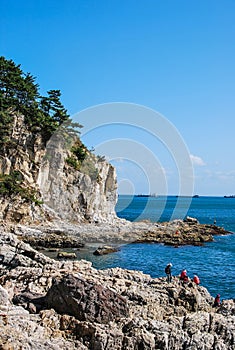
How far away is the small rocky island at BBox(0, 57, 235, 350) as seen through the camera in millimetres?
15734

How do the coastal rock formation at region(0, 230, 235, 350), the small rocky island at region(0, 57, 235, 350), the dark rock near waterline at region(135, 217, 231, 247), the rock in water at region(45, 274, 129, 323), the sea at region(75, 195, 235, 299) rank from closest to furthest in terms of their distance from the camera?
the coastal rock formation at region(0, 230, 235, 350) → the small rocky island at region(0, 57, 235, 350) → the rock in water at region(45, 274, 129, 323) → the sea at region(75, 195, 235, 299) → the dark rock near waterline at region(135, 217, 231, 247)

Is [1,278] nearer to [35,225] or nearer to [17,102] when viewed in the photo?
[35,225]

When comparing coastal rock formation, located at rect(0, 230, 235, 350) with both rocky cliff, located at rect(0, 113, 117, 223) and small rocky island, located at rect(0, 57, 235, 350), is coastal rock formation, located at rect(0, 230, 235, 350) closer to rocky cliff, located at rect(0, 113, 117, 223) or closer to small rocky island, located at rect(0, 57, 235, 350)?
small rocky island, located at rect(0, 57, 235, 350)

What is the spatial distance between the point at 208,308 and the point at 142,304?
4869 mm

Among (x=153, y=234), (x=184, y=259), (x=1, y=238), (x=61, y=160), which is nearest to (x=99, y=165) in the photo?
(x=61, y=160)

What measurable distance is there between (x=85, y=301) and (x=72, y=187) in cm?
5125

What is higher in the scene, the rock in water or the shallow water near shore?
the rock in water

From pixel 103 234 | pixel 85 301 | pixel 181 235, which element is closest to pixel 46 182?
pixel 103 234

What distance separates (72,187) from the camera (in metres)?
67.8

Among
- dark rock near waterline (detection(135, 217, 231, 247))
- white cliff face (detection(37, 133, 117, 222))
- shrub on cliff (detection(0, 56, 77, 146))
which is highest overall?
shrub on cliff (detection(0, 56, 77, 146))

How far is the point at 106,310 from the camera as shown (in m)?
17.0

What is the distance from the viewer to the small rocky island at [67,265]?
15.7 metres

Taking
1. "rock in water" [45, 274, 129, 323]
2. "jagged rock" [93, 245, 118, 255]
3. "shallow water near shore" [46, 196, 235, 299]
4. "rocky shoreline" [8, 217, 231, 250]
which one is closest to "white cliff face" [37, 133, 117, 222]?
"rocky shoreline" [8, 217, 231, 250]

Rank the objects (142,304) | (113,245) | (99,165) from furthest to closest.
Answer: (99,165), (113,245), (142,304)
